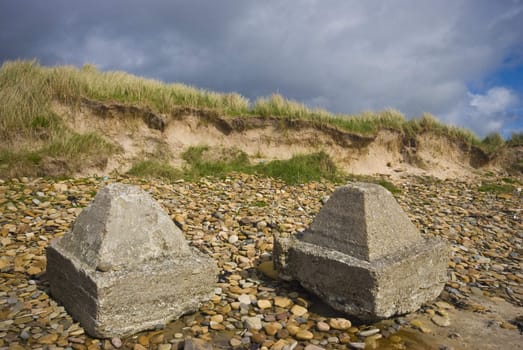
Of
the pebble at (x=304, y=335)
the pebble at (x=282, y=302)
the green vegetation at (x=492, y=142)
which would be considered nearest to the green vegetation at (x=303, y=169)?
the pebble at (x=282, y=302)

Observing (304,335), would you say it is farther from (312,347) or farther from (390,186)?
(390,186)

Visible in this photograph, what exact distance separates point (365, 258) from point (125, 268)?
85.1 inches

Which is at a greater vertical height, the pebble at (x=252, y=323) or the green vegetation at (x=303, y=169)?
the green vegetation at (x=303, y=169)

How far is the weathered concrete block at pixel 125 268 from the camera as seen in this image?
3.20 meters

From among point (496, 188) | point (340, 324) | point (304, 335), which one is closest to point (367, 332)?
point (340, 324)

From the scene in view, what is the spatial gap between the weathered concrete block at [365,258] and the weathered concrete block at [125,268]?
3.31ft

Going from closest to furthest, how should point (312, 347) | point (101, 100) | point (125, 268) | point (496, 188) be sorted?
point (312, 347), point (125, 268), point (101, 100), point (496, 188)

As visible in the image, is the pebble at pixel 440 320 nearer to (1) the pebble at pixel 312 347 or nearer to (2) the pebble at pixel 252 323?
(1) the pebble at pixel 312 347

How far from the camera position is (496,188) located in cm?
1086

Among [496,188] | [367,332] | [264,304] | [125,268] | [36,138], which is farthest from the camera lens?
[496,188]

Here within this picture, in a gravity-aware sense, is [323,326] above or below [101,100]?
below

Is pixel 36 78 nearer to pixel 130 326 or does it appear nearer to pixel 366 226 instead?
pixel 130 326

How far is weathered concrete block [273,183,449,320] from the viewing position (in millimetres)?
3510

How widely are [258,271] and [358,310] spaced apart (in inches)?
56.6
